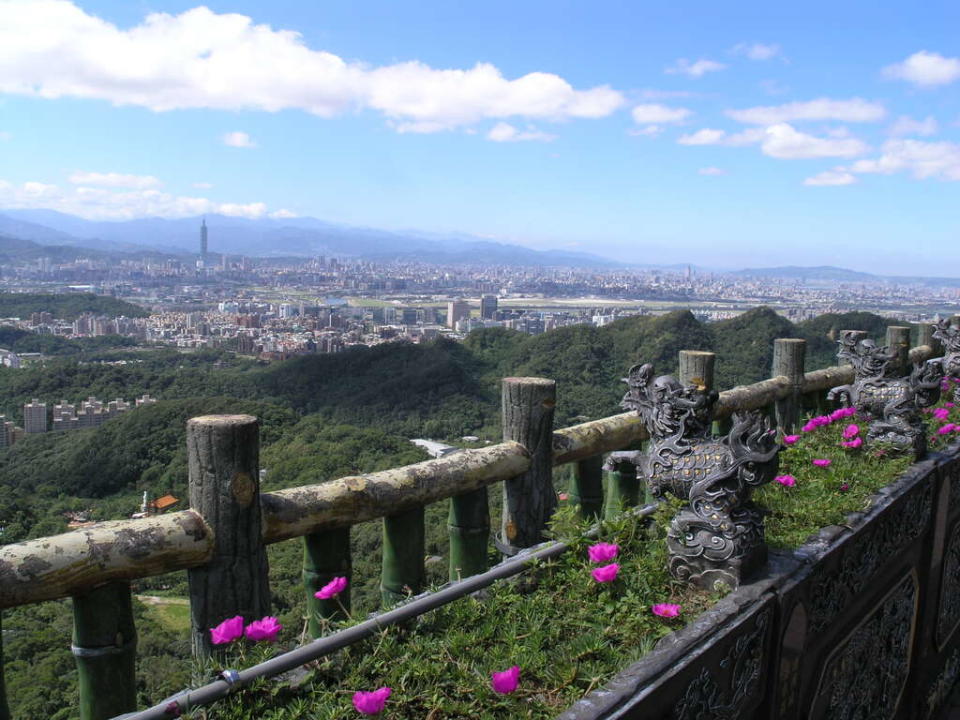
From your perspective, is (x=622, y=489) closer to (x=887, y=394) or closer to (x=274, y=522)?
(x=887, y=394)

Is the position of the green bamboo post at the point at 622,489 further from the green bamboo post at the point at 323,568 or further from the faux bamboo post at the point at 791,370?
the faux bamboo post at the point at 791,370

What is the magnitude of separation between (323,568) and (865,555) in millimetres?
1766

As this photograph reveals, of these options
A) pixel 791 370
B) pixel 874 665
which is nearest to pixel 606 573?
pixel 874 665

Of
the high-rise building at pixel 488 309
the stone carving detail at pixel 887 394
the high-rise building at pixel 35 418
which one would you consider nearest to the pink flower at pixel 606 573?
the stone carving detail at pixel 887 394

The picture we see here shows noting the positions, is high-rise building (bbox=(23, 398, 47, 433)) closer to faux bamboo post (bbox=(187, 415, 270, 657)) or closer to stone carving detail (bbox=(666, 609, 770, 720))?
faux bamboo post (bbox=(187, 415, 270, 657))

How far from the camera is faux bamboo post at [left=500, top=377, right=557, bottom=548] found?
9.03 ft

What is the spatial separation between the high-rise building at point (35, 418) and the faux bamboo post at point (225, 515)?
2832 cm

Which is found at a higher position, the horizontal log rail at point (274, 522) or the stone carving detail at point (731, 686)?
the horizontal log rail at point (274, 522)

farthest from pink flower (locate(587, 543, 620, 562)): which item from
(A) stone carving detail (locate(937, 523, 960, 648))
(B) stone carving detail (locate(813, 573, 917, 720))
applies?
(A) stone carving detail (locate(937, 523, 960, 648))

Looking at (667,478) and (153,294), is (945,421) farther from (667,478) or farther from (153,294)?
(153,294)

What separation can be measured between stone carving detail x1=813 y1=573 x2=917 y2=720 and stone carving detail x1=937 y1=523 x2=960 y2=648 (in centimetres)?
43

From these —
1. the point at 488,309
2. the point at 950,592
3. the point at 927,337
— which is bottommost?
the point at 488,309

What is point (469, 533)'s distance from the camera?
2.62m

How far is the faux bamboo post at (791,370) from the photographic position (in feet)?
16.6
